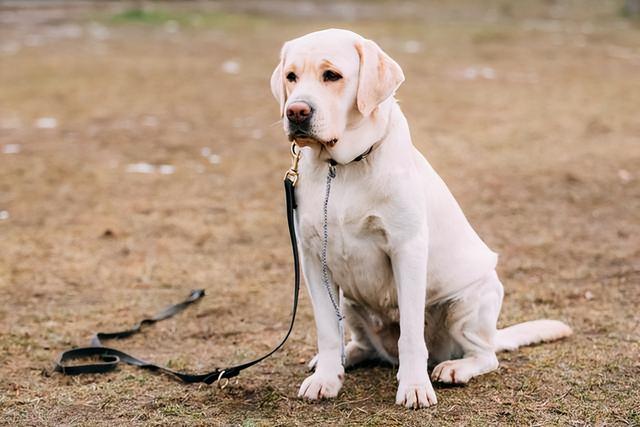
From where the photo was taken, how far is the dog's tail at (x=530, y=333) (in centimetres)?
467

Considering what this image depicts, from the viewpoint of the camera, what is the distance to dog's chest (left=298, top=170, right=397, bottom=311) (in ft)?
12.7

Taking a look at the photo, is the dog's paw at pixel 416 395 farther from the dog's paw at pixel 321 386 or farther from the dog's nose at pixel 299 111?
the dog's nose at pixel 299 111

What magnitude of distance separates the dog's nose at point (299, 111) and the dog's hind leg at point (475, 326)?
1.17m

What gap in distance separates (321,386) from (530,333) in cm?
128

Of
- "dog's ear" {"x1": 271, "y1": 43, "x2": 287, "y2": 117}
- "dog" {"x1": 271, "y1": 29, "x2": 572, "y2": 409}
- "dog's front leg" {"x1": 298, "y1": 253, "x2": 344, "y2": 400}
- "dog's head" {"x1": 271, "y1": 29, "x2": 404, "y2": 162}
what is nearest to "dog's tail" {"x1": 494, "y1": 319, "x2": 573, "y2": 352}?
"dog" {"x1": 271, "y1": 29, "x2": 572, "y2": 409}

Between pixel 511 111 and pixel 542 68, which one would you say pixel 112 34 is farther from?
pixel 511 111

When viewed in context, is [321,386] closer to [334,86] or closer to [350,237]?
[350,237]

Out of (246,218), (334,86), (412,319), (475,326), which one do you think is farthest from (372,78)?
(246,218)

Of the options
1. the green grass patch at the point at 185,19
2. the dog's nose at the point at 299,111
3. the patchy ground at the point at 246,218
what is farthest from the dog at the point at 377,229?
the green grass patch at the point at 185,19

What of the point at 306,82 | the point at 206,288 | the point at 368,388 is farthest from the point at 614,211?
the point at 306,82

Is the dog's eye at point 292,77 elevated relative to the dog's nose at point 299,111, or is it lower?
elevated

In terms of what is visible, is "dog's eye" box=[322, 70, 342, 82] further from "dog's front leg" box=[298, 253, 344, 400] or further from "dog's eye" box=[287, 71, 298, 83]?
"dog's front leg" box=[298, 253, 344, 400]

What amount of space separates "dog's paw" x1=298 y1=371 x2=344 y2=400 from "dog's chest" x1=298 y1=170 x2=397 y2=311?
15.0 inches

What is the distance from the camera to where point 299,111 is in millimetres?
3641
